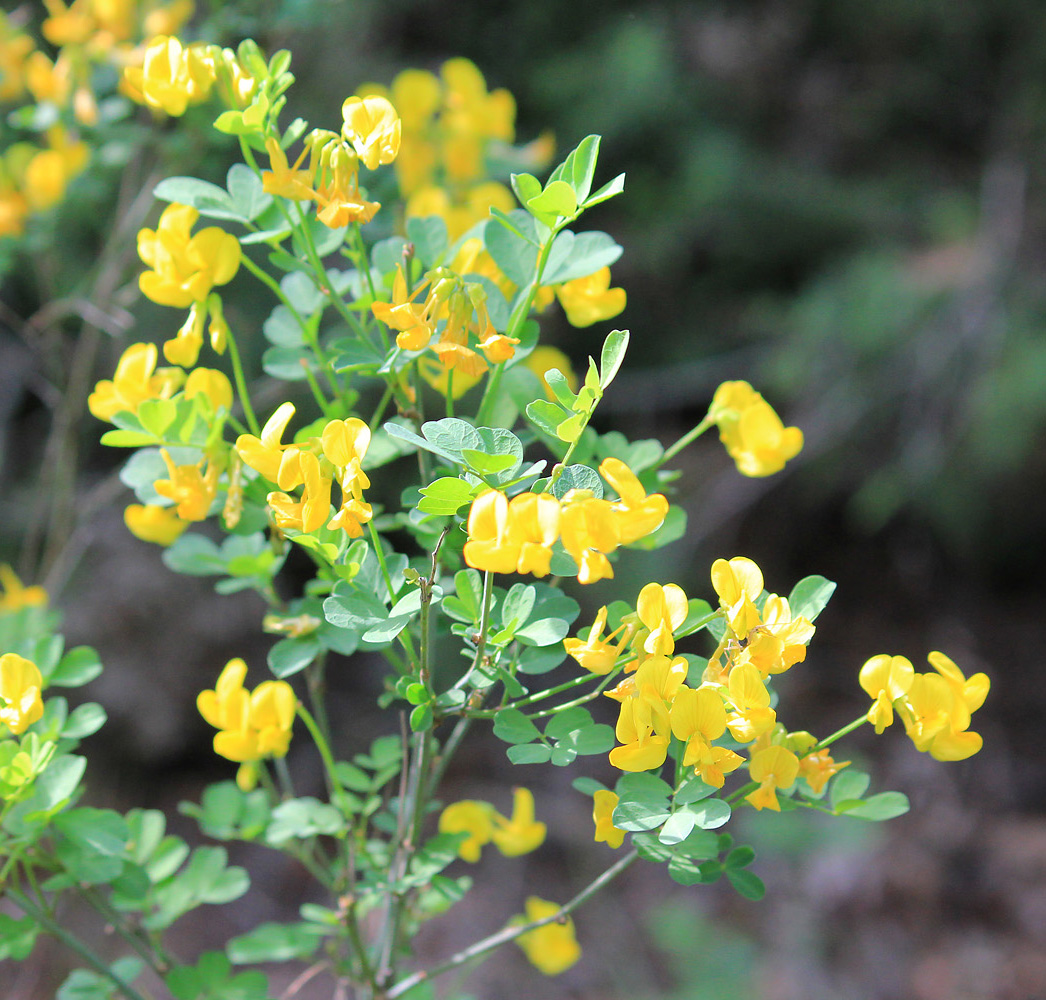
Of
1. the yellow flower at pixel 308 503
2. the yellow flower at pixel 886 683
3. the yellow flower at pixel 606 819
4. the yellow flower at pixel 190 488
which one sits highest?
the yellow flower at pixel 308 503

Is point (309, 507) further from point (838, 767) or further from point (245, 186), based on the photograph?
point (838, 767)

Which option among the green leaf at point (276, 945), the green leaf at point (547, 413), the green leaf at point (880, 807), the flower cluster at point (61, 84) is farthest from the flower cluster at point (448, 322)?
the flower cluster at point (61, 84)

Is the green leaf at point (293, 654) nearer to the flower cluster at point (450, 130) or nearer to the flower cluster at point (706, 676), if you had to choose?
the flower cluster at point (706, 676)

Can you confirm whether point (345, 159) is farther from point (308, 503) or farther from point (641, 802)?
point (641, 802)

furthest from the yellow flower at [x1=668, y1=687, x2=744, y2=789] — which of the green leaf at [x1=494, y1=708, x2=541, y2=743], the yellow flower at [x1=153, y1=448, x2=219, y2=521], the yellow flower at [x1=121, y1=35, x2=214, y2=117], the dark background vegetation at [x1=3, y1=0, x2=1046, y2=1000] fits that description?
the dark background vegetation at [x1=3, y1=0, x2=1046, y2=1000]

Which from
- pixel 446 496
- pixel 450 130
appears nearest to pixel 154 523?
pixel 446 496

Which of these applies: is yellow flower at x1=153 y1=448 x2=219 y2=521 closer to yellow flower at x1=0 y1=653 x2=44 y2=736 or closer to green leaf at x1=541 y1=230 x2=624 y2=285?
yellow flower at x1=0 y1=653 x2=44 y2=736
